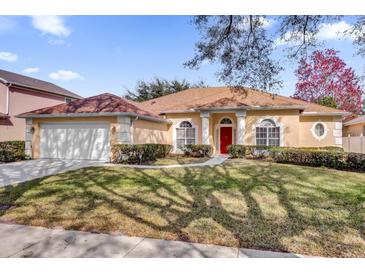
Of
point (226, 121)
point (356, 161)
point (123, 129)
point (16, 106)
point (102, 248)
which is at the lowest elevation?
point (102, 248)

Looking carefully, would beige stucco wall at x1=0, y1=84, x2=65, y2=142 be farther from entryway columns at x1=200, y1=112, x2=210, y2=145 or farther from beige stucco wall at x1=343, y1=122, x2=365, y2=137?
beige stucco wall at x1=343, y1=122, x2=365, y2=137

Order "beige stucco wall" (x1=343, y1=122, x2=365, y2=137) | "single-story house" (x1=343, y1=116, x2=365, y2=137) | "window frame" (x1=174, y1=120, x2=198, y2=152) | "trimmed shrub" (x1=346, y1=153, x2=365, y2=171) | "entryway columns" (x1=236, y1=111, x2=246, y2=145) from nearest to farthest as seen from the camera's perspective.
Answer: "trimmed shrub" (x1=346, y1=153, x2=365, y2=171)
"entryway columns" (x1=236, y1=111, x2=246, y2=145)
"window frame" (x1=174, y1=120, x2=198, y2=152)
"single-story house" (x1=343, y1=116, x2=365, y2=137)
"beige stucco wall" (x1=343, y1=122, x2=365, y2=137)

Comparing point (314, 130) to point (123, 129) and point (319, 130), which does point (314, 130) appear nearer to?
point (319, 130)

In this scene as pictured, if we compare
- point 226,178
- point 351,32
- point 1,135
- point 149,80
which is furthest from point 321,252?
point 149,80

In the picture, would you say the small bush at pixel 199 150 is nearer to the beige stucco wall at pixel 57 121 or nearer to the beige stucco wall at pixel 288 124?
the beige stucco wall at pixel 288 124

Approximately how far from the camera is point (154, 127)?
17109 millimetres

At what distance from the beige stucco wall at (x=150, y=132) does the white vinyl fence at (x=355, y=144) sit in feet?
42.1

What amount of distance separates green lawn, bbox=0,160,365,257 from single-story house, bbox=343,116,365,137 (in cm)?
1498

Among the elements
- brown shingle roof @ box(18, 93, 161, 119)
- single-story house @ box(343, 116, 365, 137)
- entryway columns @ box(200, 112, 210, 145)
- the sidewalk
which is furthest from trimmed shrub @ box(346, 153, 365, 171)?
single-story house @ box(343, 116, 365, 137)

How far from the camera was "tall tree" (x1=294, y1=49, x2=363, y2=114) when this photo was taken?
2872 centimetres

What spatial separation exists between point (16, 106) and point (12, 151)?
231 inches

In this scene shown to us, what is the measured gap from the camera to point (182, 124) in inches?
730

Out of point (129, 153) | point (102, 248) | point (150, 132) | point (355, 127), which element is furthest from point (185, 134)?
point (355, 127)
